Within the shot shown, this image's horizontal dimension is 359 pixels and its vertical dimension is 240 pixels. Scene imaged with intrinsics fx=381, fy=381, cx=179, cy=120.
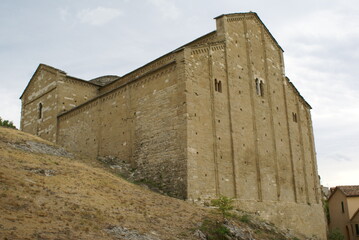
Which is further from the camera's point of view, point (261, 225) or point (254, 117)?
point (254, 117)

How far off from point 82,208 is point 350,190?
36.0 m

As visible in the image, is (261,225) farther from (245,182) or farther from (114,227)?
(114,227)

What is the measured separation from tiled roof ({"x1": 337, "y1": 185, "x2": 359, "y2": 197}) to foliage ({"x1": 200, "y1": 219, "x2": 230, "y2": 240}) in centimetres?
2985

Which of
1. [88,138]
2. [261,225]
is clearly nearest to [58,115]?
[88,138]

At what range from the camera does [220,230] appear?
14.6 metres

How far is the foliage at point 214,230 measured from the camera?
1434 centimetres

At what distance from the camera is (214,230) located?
14.7 m

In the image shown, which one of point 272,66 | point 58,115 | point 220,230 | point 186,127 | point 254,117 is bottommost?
point 220,230

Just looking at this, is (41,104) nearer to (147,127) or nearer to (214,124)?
(147,127)

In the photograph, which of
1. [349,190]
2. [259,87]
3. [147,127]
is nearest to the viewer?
[147,127]

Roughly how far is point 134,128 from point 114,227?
37.3 ft

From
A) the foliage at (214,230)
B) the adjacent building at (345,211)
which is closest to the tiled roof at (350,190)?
the adjacent building at (345,211)

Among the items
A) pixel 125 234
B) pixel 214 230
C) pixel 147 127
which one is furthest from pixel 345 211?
pixel 125 234

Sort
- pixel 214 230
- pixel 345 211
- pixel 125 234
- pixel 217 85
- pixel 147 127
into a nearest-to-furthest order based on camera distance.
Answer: pixel 125 234
pixel 214 230
pixel 147 127
pixel 217 85
pixel 345 211
